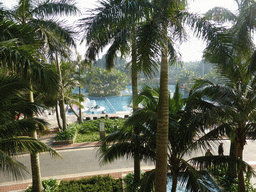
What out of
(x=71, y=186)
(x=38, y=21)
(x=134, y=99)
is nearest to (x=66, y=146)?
(x=71, y=186)

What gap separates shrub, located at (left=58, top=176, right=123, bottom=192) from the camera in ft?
24.7

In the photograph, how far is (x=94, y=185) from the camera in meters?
7.88

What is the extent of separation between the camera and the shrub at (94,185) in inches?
297

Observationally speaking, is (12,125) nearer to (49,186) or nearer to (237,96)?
(49,186)

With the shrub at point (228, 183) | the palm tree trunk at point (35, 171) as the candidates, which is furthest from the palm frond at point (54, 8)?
the shrub at point (228, 183)

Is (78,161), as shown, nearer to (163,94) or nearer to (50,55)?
(50,55)

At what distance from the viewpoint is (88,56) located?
30.3 feet

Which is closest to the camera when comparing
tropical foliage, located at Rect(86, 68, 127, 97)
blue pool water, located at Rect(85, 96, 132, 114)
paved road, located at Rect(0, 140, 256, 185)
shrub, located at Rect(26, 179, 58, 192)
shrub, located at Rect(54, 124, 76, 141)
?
shrub, located at Rect(26, 179, 58, 192)

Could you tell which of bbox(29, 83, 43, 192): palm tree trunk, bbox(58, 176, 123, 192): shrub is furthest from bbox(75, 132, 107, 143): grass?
bbox(29, 83, 43, 192): palm tree trunk

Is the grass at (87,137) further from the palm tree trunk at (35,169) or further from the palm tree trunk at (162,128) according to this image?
the palm tree trunk at (162,128)

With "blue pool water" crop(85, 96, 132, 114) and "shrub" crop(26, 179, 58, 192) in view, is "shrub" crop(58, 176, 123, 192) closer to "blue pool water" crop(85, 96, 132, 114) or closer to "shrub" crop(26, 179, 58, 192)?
"shrub" crop(26, 179, 58, 192)

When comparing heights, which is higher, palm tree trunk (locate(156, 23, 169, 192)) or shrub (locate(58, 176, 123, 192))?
palm tree trunk (locate(156, 23, 169, 192))

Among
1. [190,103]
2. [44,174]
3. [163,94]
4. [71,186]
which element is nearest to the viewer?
[163,94]

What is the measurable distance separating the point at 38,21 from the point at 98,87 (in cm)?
3697
